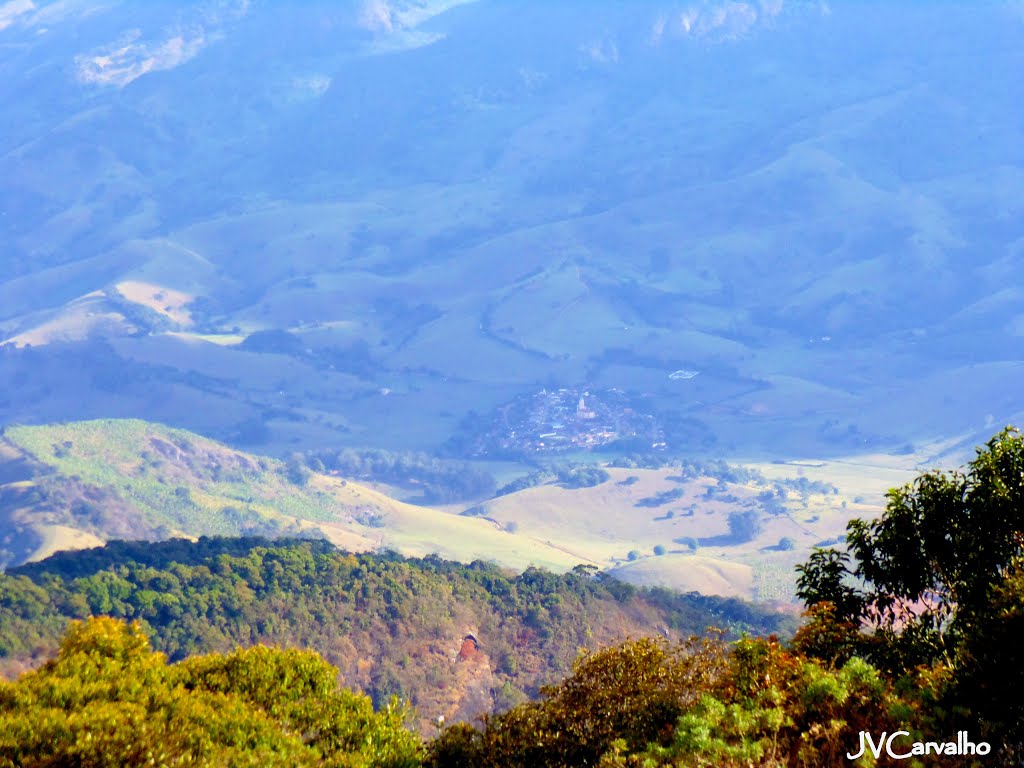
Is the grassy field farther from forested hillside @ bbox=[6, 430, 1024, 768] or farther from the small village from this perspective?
forested hillside @ bbox=[6, 430, 1024, 768]

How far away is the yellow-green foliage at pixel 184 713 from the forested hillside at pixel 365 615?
3129 cm

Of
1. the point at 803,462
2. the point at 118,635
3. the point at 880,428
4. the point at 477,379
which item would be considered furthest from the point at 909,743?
the point at 477,379

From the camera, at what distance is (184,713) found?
14547 millimetres

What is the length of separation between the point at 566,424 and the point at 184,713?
169 metres

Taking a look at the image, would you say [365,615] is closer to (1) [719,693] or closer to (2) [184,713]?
(1) [719,693]

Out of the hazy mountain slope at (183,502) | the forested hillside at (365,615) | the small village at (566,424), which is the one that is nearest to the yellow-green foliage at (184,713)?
the forested hillside at (365,615)

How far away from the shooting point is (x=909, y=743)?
1298 cm

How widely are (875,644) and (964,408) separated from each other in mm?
158103

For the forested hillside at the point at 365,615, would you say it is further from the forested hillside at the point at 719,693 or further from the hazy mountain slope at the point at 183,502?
the hazy mountain slope at the point at 183,502

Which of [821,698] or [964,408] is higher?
[821,698]

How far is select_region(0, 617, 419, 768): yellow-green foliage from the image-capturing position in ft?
43.8

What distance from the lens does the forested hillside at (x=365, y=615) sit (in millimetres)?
50438

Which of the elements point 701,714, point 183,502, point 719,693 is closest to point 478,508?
point 183,502

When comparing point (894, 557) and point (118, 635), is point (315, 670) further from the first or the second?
point (894, 557)
